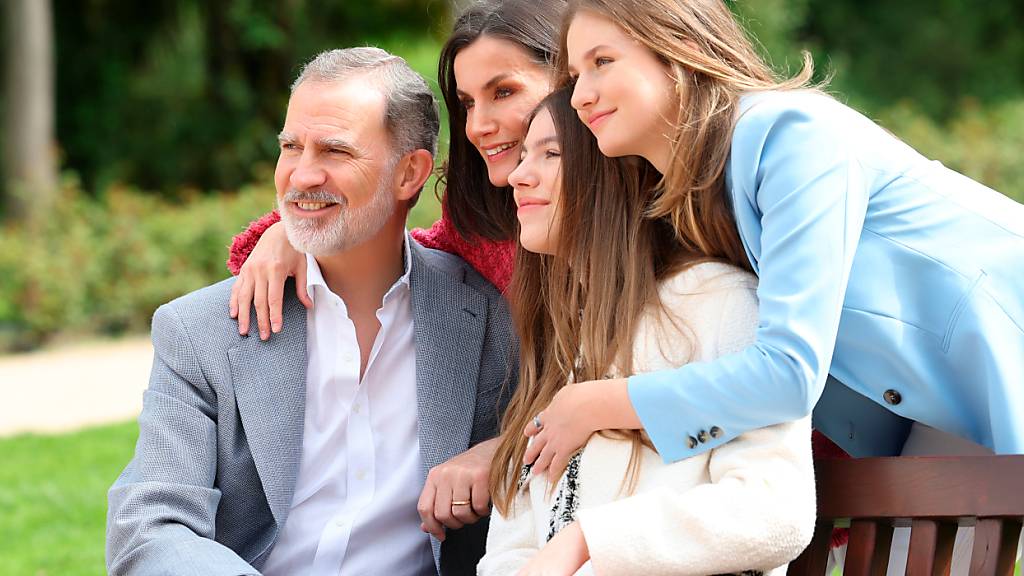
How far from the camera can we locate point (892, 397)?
2418mm

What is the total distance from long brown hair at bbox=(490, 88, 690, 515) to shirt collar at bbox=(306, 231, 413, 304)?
0.60m

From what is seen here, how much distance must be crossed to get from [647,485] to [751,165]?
61 centimetres

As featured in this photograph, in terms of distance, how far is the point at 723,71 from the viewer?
8.07ft

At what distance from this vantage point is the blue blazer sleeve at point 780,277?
2.17 metres

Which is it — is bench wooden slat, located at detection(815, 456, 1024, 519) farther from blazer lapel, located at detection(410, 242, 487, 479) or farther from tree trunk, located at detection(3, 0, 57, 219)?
tree trunk, located at detection(3, 0, 57, 219)

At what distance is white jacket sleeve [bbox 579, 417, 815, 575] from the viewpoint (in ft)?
7.10

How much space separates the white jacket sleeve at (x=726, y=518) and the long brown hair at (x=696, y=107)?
1.34 ft

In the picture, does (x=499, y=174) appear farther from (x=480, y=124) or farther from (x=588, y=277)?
(x=588, y=277)

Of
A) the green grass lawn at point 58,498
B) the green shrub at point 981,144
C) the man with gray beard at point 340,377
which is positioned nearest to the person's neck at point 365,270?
the man with gray beard at point 340,377

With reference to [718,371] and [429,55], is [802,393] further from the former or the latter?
[429,55]

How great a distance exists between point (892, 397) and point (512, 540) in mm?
790

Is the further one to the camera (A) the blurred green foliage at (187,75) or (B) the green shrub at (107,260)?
(A) the blurred green foliage at (187,75)

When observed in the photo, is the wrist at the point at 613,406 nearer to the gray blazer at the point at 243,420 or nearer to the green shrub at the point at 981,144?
the gray blazer at the point at 243,420

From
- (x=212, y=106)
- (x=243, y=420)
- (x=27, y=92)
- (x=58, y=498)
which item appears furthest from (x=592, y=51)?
(x=212, y=106)
